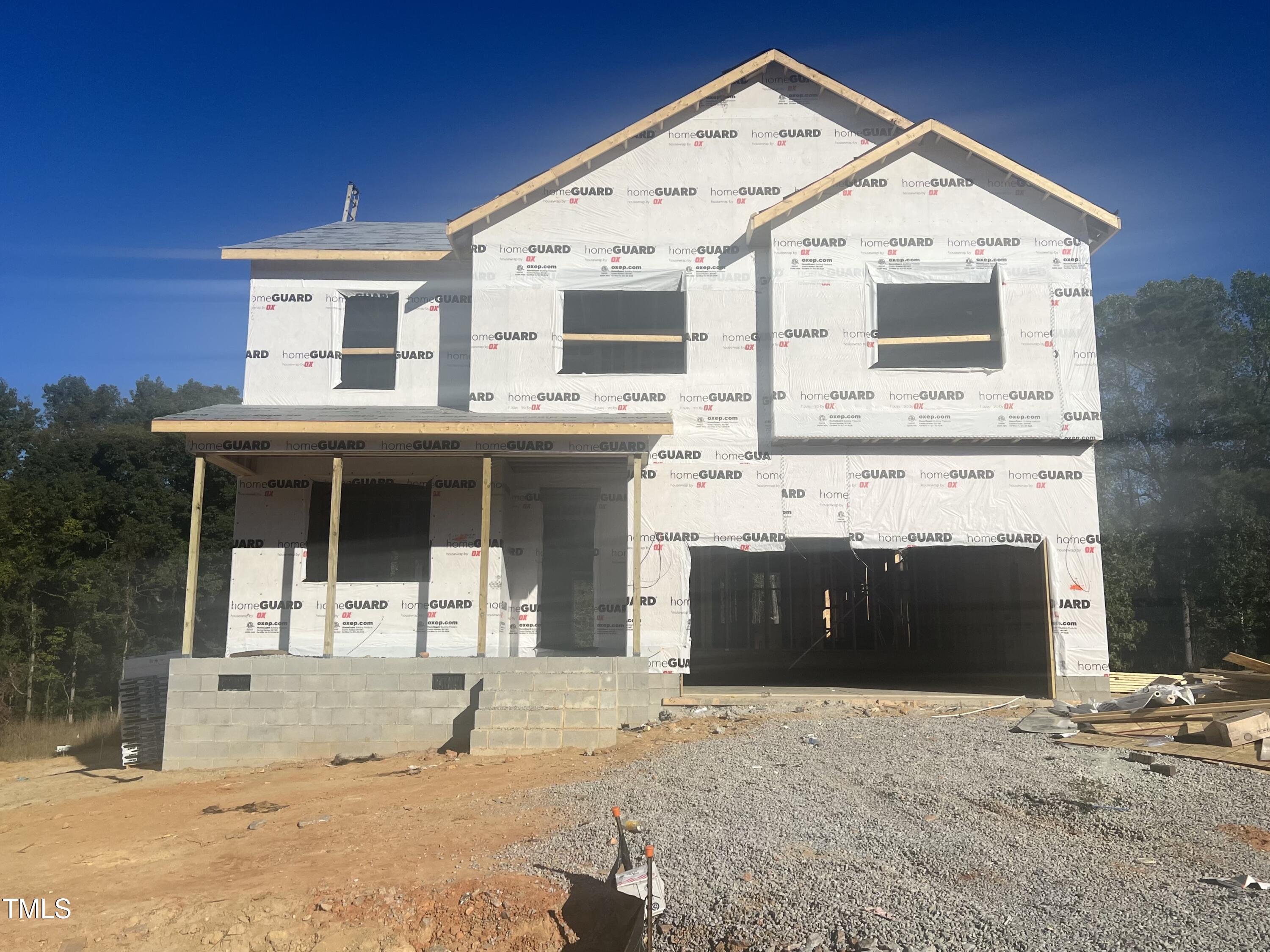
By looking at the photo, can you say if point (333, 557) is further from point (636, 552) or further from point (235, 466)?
point (636, 552)

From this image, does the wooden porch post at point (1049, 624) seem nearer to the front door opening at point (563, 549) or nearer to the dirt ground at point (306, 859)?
the dirt ground at point (306, 859)

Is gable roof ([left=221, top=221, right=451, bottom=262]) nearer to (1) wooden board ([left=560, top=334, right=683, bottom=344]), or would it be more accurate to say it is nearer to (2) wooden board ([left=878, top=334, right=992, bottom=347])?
(1) wooden board ([left=560, top=334, right=683, bottom=344])

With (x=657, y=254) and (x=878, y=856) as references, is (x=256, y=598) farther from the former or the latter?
(x=878, y=856)

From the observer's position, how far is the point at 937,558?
1830cm

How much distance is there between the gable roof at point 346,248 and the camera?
14727mm

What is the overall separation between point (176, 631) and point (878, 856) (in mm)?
33102

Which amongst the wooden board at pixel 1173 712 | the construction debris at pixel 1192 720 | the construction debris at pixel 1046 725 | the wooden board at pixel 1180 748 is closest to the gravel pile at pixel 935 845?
the wooden board at pixel 1180 748

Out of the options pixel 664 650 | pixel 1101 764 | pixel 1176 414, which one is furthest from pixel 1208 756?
pixel 1176 414

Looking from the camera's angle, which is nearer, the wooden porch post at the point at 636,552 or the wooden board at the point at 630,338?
the wooden porch post at the point at 636,552

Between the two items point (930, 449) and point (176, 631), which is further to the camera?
point (176, 631)

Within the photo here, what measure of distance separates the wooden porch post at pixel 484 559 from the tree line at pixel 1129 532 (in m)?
18.8

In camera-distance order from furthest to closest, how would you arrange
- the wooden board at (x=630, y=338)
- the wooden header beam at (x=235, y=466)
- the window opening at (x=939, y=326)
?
the wooden board at (x=630, y=338) < the window opening at (x=939, y=326) < the wooden header beam at (x=235, y=466)

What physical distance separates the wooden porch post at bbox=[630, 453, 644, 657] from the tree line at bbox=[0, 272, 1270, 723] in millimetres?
19678

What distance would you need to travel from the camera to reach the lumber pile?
8.95 m
